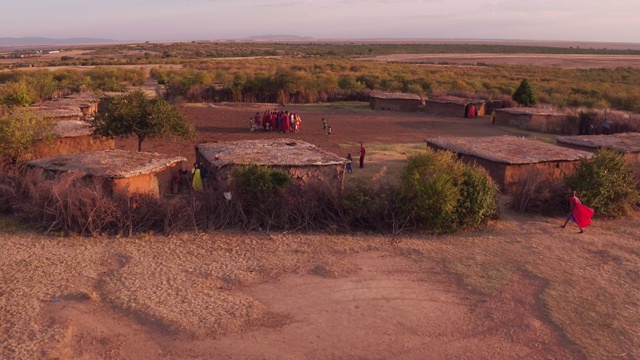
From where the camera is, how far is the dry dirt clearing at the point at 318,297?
21.5ft

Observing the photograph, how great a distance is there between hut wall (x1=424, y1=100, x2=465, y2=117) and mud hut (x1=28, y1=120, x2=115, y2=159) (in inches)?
762

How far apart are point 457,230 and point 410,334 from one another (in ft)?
14.7

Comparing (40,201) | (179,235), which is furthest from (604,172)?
(40,201)

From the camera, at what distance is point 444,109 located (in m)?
30.6

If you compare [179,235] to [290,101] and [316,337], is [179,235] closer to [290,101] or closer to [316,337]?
[316,337]

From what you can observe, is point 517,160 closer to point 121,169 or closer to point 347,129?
point 121,169

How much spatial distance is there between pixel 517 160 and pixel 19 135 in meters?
12.3

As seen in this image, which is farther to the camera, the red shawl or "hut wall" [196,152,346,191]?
"hut wall" [196,152,346,191]

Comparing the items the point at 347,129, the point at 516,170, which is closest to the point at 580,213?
the point at 516,170

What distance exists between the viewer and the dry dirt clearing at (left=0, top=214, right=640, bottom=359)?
656cm

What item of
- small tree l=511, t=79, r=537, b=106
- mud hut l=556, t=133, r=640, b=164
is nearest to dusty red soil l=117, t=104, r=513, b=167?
small tree l=511, t=79, r=537, b=106

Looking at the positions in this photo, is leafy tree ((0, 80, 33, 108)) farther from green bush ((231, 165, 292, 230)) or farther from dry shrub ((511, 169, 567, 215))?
dry shrub ((511, 169, 567, 215))

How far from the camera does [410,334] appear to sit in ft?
22.7

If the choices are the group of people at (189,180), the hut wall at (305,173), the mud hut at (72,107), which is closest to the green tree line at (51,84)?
the mud hut at (72,107)
